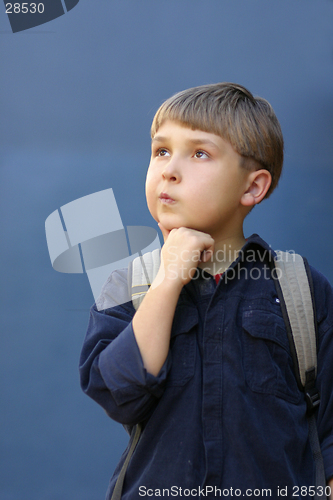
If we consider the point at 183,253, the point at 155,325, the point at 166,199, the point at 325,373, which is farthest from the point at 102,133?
the point at 325,373

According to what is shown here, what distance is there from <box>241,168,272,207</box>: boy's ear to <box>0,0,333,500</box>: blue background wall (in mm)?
767

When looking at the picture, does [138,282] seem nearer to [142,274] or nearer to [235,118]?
[142,274]

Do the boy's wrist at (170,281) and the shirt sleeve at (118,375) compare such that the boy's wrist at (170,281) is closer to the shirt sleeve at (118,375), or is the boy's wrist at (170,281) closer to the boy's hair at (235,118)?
the shirt sleeve at (118,375)

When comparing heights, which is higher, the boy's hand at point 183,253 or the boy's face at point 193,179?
the boy's face at point 193,179

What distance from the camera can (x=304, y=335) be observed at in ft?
3.38

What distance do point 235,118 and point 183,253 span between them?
1.14ft

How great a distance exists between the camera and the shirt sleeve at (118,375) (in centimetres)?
90

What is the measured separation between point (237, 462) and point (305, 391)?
23 cm

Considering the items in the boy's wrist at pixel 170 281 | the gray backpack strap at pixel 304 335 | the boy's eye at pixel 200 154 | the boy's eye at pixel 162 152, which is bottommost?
the gray backpack strap at pixel 304 335

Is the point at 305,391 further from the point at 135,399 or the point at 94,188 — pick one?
the point at 94,188

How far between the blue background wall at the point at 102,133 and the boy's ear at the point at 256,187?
2.52 feet

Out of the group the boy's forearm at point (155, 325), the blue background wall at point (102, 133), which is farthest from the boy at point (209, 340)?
the blue background wall at point (102, 133)

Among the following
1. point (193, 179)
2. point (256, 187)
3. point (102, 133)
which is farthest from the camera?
point (102, 133)

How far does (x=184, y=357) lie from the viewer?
38.8 inches
